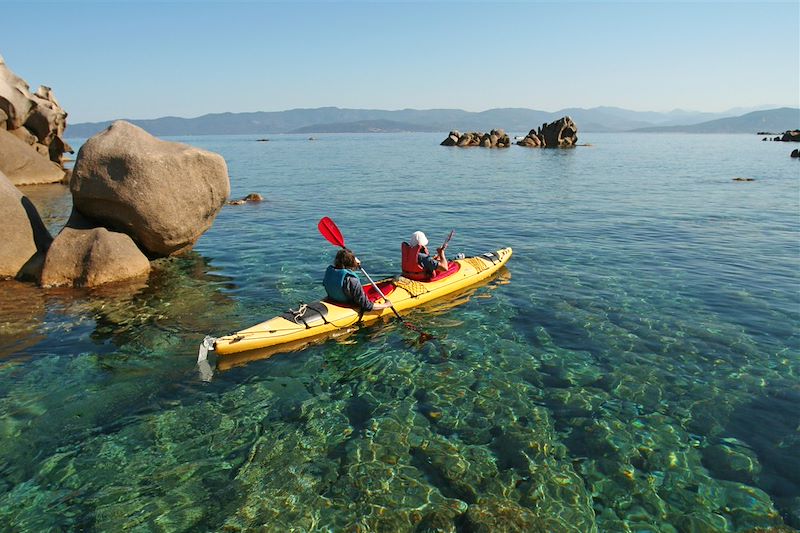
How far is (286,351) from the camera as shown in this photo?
363 inches

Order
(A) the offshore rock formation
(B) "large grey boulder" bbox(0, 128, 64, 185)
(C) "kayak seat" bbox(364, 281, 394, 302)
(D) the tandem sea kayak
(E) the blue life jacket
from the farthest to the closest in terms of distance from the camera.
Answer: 1. (A) the offshore rock formation
2. (B) "large grey boulder" bbox(0, 128, 64, 185)
3. (C) "kayak seat" bbox(364, 281, 394, 302)
4. (E) the blue life jacket
5. (D) the tandem sea kayak

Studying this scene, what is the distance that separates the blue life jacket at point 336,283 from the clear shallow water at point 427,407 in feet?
3.11

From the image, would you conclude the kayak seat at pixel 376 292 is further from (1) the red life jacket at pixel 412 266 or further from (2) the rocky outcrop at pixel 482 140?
(2) the rocky outcrop at pixel 482 140

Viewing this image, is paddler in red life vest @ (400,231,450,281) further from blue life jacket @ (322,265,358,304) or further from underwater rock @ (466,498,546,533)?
underwater rock @ (466,498,546,533)

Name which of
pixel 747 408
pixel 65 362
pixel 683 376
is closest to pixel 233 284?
pixel 65 362

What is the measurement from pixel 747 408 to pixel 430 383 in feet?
15.1

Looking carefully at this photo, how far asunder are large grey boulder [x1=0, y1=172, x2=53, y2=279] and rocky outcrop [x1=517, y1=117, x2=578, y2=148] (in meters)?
76.0

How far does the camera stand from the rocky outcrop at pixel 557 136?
259 ft

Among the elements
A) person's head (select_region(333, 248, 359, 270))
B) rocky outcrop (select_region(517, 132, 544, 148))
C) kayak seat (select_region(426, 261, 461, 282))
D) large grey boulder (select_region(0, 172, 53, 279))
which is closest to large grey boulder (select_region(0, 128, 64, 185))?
large grey boulder (select_region(0, 172, 53, 279))

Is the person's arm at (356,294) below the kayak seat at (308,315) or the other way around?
the other way around

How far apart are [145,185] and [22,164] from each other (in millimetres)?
22063

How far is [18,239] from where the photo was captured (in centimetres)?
1251

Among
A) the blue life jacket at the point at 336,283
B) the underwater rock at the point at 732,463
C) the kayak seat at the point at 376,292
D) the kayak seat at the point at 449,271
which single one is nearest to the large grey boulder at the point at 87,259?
the blue life jacket at the point at 336,283

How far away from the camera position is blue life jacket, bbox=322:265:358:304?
1002cm
